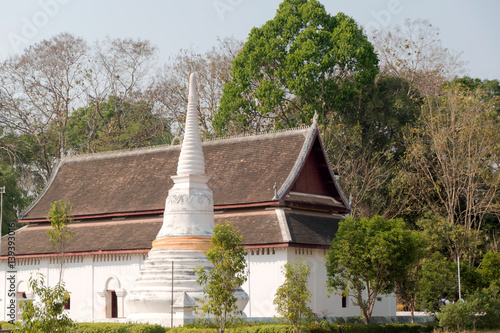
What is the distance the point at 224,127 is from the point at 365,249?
22770 mm

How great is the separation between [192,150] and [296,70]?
1917 centimetres

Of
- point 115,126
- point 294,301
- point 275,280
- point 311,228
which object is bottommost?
point 294,301

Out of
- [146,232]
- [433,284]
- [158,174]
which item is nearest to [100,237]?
[146,232]

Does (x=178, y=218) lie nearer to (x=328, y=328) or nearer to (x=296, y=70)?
(x=328, y=328)

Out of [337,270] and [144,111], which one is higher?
[144,111]

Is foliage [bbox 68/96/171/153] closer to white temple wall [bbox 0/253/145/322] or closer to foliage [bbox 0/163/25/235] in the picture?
foliage [bbox 0/163/25/235]

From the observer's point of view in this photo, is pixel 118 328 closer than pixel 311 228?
Yes

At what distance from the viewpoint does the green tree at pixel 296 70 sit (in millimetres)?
43031

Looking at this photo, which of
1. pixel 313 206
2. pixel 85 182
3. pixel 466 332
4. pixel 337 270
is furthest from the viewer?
pixel 85 182

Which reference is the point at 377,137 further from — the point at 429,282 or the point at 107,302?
the point at 107,302

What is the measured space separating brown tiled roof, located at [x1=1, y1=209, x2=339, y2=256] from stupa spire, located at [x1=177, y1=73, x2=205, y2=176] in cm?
385

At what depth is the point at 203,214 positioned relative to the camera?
82.2 ft

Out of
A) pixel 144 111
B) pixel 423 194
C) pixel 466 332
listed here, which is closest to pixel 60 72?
pixel 144 111

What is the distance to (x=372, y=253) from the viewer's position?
24.5 meters
